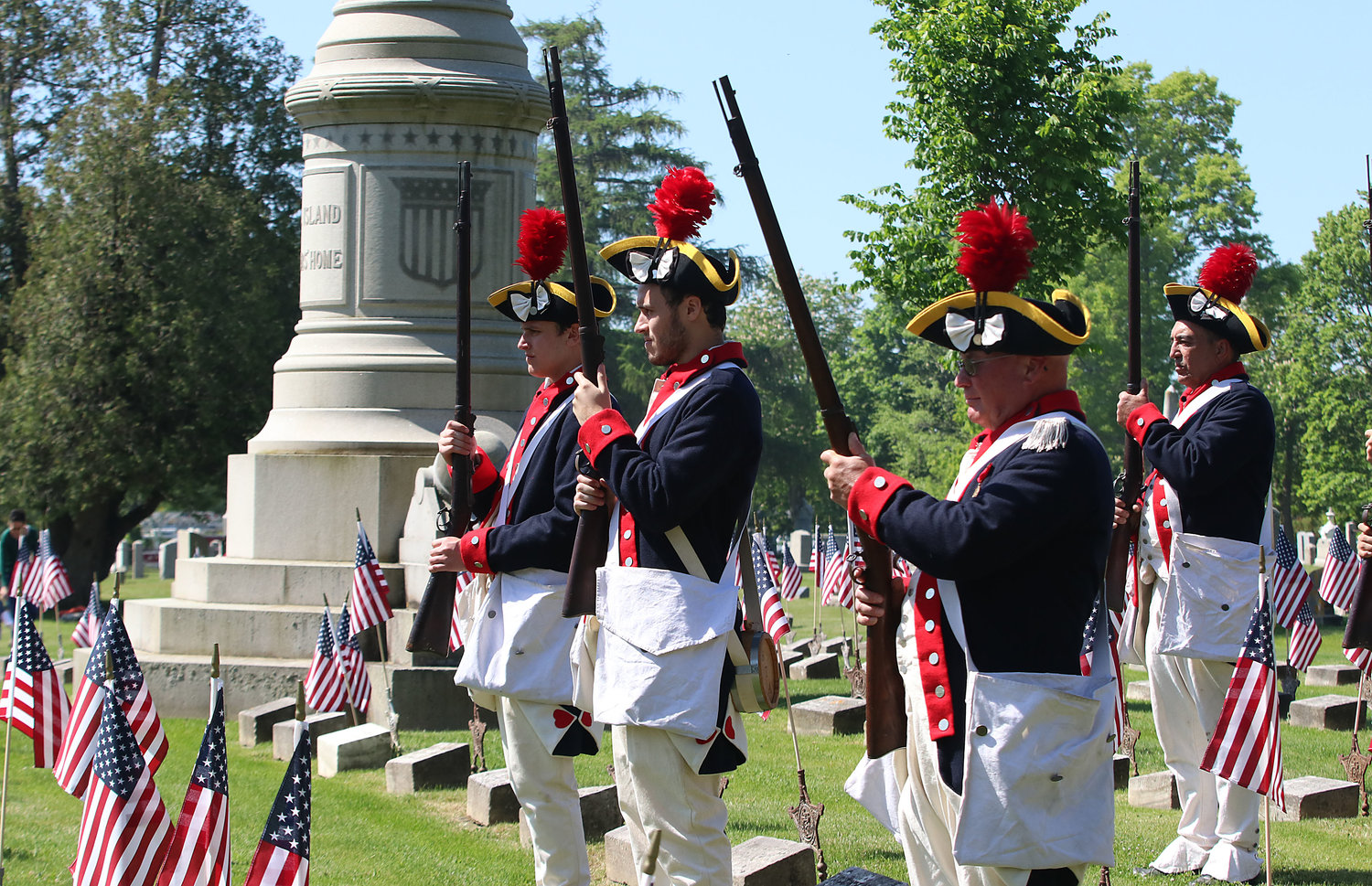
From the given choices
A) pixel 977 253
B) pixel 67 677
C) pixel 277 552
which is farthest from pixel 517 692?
pixel 67 677

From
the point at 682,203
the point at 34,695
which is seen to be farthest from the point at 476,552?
the point at 34,695

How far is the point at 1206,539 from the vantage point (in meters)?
6.46

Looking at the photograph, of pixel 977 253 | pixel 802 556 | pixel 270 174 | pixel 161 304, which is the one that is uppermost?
pixel 270 174

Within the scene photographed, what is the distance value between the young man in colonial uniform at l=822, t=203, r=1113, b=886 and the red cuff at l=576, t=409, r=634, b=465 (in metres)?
0.79

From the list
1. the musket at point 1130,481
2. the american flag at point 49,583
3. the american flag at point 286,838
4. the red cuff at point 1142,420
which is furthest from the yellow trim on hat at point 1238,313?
the american flag at point 49,583

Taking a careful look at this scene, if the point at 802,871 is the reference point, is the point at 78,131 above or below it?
above

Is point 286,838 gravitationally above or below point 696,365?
below

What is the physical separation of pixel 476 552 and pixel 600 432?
102 cm

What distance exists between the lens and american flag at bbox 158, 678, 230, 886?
4641 mm

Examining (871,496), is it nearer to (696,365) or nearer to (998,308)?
(998,308)

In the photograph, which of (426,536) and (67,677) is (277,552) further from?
(67,677)

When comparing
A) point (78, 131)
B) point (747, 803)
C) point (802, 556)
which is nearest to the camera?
point (747, 803)

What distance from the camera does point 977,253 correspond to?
403 cm

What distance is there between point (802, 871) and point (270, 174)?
819 inches
